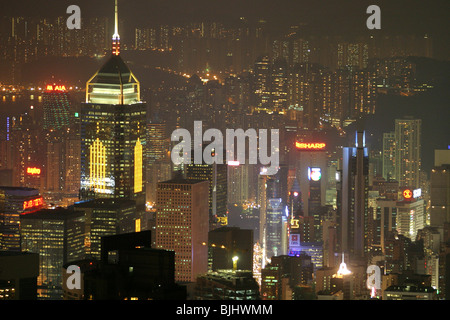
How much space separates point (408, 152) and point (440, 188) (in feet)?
2.68

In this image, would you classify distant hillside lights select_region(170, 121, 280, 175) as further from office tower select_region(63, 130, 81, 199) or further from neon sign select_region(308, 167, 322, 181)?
office tower select_region(63, 130, 81, 199)

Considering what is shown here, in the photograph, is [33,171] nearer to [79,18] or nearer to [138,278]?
[79,18]

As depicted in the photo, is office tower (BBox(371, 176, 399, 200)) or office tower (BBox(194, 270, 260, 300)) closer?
office tower (BBox(194, 270, 260, 300))

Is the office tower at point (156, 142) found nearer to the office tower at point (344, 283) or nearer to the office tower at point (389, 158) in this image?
the office tower at point (389, 158)

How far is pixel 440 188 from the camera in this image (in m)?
15.2

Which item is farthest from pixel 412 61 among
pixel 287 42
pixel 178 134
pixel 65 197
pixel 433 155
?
pixel 65 197

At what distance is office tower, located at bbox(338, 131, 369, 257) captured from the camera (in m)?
14.8

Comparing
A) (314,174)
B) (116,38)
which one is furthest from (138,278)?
(314,174)

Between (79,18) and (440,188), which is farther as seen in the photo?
(440,188)

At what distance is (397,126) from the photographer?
49.3 feet

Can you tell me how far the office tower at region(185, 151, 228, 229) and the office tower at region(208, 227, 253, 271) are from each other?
1.27 metres

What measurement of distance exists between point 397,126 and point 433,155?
1010mm

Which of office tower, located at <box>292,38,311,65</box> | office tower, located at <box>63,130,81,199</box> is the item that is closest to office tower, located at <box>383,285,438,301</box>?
office tower, located at <box>292,38,311,65</box>
